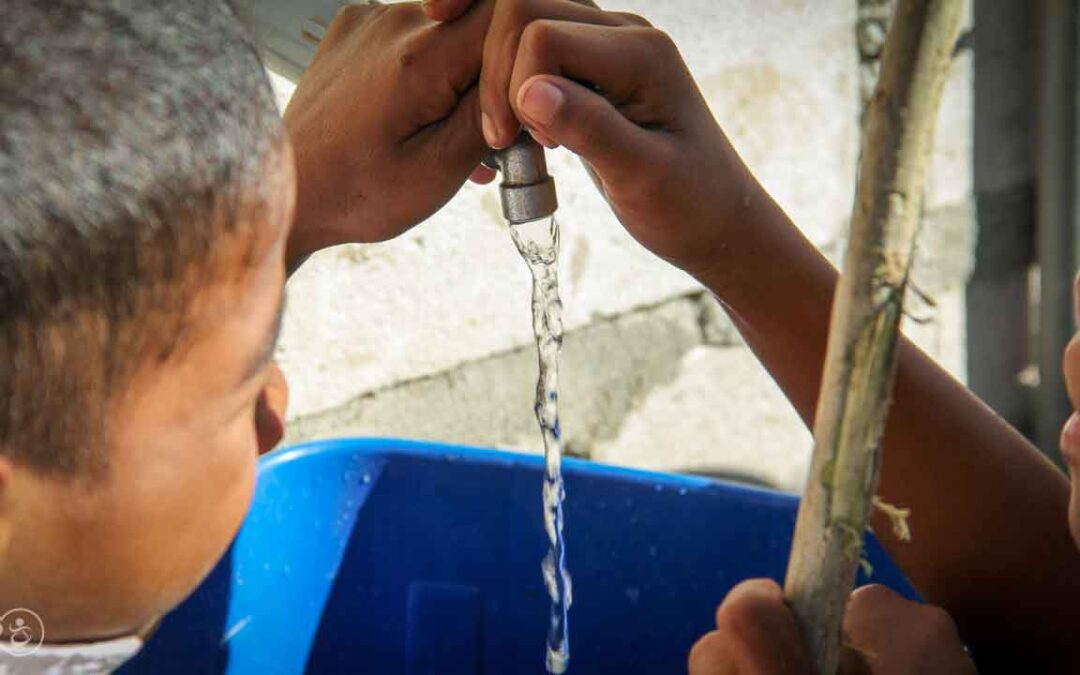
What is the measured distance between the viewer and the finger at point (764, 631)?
547mm

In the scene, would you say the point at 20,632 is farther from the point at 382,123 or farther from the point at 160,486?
the point at 382,123

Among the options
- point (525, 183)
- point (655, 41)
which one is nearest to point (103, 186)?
point (525, 183)

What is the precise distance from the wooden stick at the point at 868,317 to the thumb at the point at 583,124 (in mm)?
262

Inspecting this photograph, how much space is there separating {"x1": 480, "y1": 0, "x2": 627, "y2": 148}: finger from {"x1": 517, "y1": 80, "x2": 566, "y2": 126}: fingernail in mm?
54

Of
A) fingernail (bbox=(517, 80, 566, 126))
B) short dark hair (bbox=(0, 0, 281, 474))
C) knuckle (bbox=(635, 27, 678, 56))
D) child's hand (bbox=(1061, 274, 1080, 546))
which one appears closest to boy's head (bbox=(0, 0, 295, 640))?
short dark hair (bbox=(0, 0, 281, 474))

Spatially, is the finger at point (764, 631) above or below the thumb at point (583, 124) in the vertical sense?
below

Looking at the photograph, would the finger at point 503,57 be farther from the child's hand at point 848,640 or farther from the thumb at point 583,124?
the child's hand at point 848,640

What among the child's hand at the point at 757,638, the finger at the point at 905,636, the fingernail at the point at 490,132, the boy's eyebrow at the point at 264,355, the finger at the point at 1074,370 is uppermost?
the fingernail at the point at 490,132

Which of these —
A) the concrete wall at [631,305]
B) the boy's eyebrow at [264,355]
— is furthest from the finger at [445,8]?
the concrete wall at [631,305]

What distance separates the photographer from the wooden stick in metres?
0.43

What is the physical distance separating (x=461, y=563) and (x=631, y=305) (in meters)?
0.55

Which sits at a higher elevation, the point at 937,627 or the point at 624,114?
the point at 624,114

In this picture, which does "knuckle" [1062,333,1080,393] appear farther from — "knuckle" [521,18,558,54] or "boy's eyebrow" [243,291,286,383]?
"boy's eyebrow" [243,291,286,383]

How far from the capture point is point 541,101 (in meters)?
0.69
